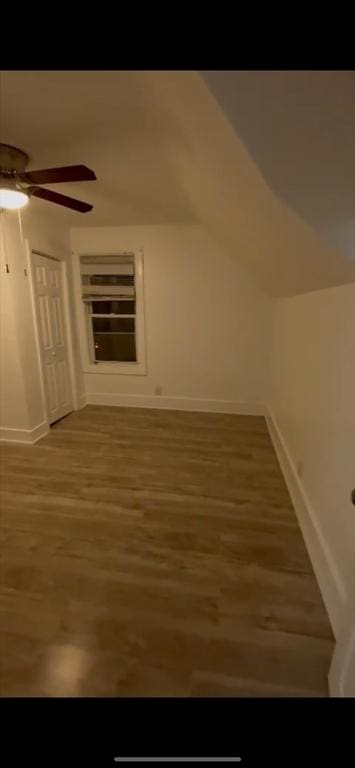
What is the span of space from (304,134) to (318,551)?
1910 millimetres

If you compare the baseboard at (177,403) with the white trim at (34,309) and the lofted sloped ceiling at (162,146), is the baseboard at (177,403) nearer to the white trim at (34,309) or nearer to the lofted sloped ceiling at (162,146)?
the white trim at (34,309)

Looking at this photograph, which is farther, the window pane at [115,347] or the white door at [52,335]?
the window pane at [115,347]

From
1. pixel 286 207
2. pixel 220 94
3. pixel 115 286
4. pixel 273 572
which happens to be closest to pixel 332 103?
pixel 286 207

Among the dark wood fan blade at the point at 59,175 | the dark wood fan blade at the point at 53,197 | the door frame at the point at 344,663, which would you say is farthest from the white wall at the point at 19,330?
the door frame at the point at 344,663

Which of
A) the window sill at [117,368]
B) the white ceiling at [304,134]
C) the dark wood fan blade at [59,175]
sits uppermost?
the dark wood fan blade at [59,175]

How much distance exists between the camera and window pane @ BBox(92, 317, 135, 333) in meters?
4.22

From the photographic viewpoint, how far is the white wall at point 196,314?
3.84 metres

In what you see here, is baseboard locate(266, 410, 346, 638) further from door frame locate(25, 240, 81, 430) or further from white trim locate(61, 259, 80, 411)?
white trim locate(61, 259, 80, 411)

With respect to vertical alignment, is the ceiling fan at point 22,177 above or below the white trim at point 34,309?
above

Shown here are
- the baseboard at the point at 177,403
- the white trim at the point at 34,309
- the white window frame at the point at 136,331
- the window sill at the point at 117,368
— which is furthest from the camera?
the window sill at the point at 117,368

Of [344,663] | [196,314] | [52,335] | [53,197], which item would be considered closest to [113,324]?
[52,335]

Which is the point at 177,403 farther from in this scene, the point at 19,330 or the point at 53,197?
the point at 53,197

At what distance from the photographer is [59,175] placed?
1.70m

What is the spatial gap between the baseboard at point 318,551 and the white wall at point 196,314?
1.66 meters
